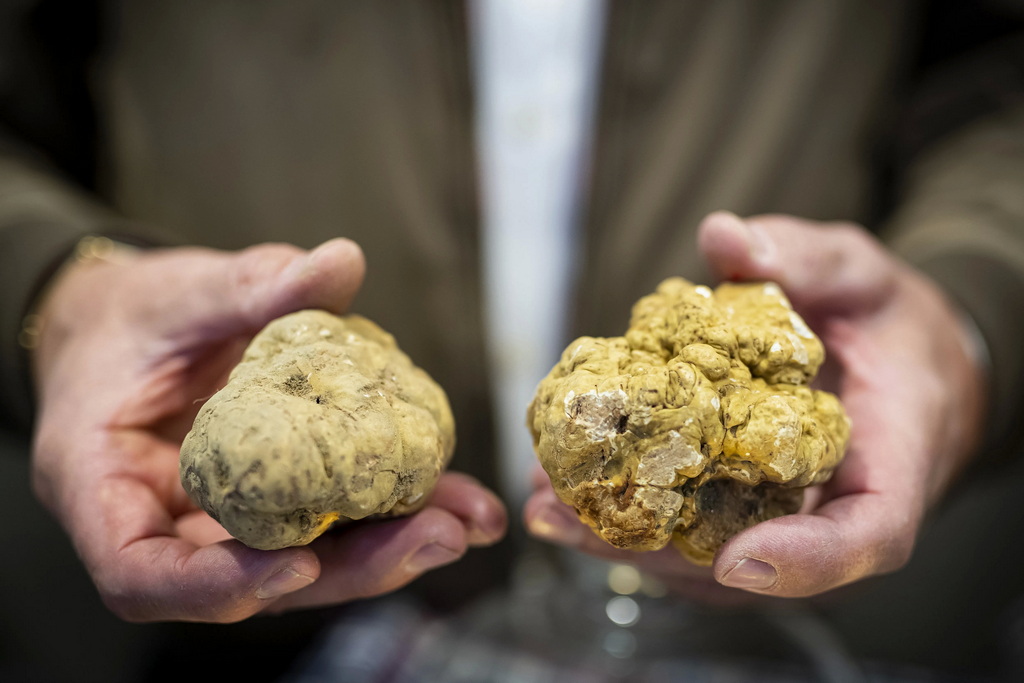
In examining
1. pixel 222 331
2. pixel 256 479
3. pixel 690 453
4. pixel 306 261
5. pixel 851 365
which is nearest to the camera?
pixel 256 479

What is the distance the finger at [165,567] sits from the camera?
108cm

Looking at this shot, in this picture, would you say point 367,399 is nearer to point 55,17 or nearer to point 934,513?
point 934,513

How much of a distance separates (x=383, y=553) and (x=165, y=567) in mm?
375

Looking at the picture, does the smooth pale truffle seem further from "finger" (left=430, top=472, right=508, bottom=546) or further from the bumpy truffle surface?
the bumpy truffle surface

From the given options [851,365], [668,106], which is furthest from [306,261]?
[668,106]

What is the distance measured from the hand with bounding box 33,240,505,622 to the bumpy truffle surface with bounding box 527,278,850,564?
32cm

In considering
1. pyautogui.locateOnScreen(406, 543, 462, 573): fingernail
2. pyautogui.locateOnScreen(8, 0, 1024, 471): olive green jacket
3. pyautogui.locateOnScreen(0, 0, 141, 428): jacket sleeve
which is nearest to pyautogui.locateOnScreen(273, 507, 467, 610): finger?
pyautogui.locateOnScreen(406, 543, 462, 573): fingernail

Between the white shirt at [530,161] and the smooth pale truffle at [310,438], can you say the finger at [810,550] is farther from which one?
the white shirt at [530,161]

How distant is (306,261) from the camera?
1298mm

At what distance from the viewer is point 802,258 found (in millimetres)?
1444

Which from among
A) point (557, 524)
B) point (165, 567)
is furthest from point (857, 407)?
point (165, 567)

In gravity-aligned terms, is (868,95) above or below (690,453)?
above

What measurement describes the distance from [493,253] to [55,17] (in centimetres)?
170

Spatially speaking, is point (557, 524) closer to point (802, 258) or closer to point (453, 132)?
point (802, 258)
